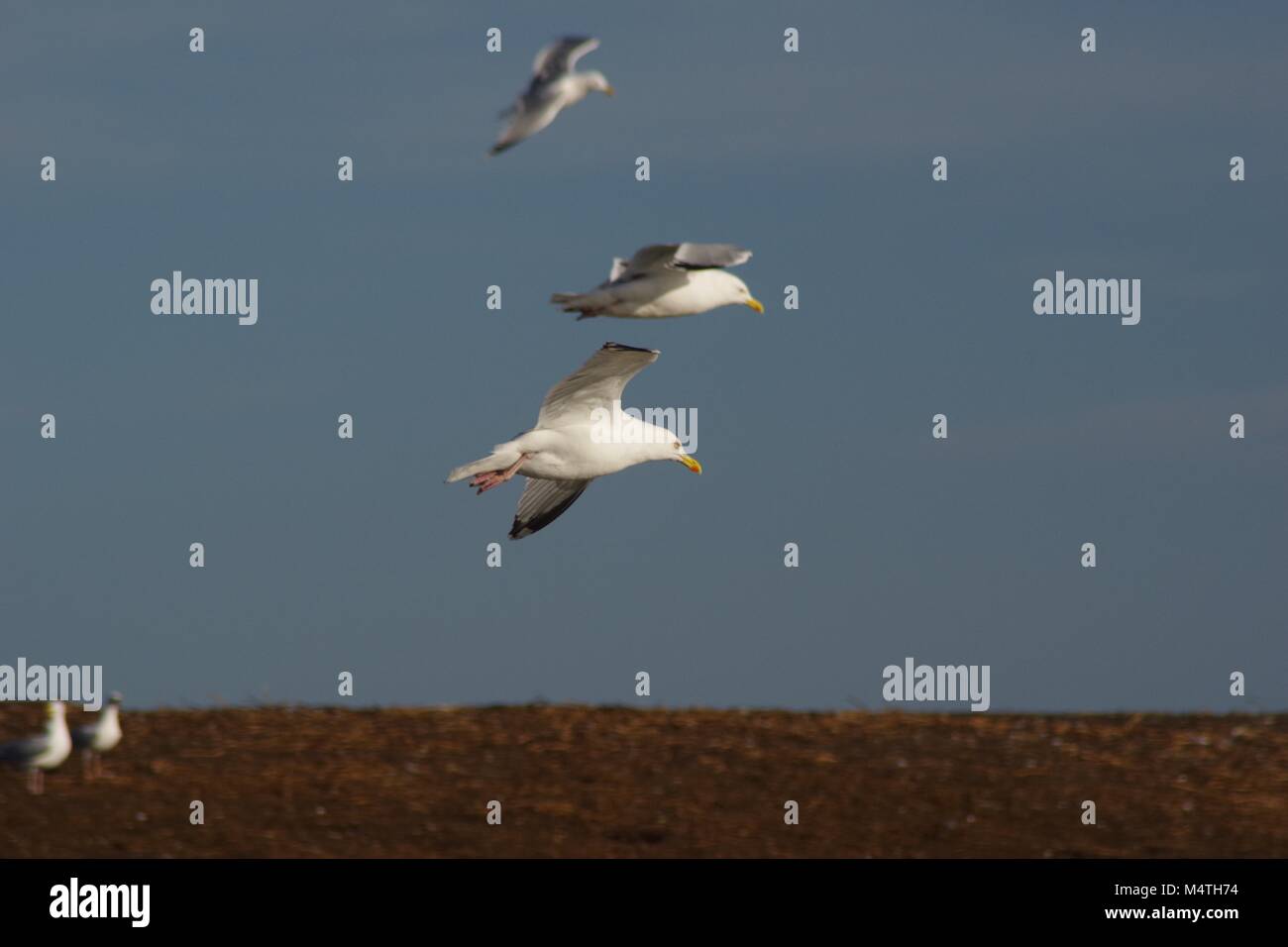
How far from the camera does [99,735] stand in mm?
14602

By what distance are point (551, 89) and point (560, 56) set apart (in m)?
0.51

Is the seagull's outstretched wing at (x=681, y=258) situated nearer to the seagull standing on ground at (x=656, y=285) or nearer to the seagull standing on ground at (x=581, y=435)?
the seagull standing on ground at (x=656, y=285)

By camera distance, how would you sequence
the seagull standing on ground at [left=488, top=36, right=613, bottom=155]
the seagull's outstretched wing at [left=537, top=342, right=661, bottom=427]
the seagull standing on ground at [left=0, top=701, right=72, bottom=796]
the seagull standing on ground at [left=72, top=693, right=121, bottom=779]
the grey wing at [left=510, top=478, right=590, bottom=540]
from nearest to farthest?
the seagull standing on ground at [left=488, top=36, right=613, bottom=155] → the seagull standing on ground at [left=0, top=701, right=72, bottom=796] → the seagull standing on ground at [left=72, top=693, right=121, bottom=779] → the seagull's outstretched wing at [left=537, top=342, right=661, bottom=427] → the grey wing at [left=510, top=478, right=590, bottom=540]

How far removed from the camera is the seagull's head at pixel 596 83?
13547 millimetres

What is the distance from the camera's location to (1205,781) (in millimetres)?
15359

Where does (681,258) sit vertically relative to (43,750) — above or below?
above

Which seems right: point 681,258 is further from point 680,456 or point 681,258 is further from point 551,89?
point 680,456

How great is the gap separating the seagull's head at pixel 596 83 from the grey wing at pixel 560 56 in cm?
17

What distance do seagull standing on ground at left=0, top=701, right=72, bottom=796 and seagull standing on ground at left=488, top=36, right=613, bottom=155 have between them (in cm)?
560

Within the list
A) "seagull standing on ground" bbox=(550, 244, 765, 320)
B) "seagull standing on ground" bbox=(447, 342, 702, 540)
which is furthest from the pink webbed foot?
"seagull standing on ground" bbox=(550, 244, 765, 320)

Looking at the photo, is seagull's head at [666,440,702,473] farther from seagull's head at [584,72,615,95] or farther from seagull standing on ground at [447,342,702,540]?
seagull's head at [584,72,615,95]

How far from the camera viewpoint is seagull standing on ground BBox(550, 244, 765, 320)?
1482 cm

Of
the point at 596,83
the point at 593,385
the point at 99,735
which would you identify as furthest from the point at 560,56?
the point at 99,735
